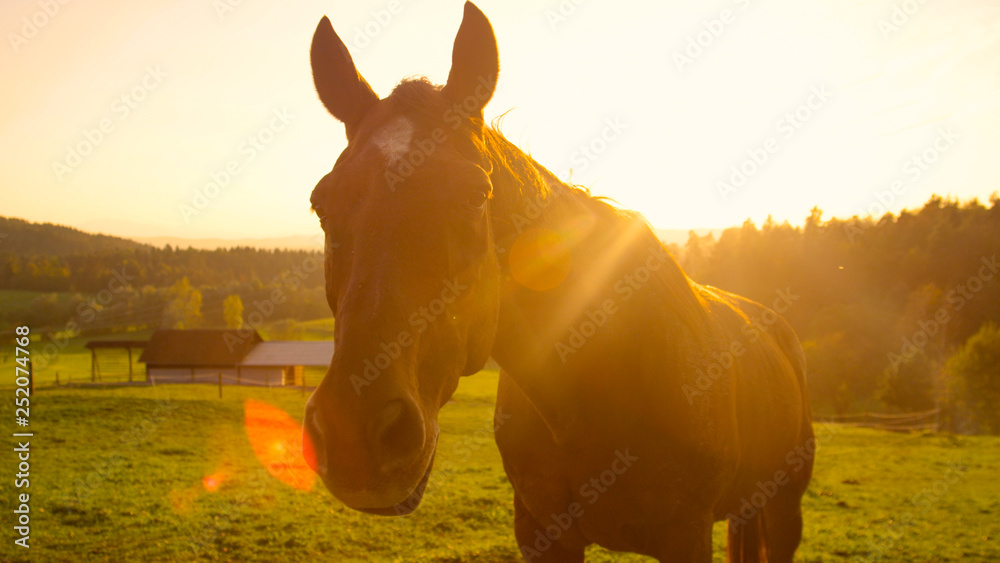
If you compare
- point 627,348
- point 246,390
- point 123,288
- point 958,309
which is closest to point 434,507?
point 627,348

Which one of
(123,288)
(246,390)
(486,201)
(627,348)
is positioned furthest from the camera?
(123,288)

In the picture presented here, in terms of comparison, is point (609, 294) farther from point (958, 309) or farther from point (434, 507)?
point (958, 309)

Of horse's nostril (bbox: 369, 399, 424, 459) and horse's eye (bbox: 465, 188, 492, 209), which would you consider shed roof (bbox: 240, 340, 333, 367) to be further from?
horse's nostril (bbox: 369, 399, 424, 459)

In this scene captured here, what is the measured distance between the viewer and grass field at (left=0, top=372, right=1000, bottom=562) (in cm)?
759

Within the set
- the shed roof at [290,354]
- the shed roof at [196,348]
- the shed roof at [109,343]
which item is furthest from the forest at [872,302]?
the shed roof at [109,343]

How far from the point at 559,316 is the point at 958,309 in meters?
46.3

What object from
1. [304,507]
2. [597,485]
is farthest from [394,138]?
[304,507]

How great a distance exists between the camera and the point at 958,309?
1451 inches

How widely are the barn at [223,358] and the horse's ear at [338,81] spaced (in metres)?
43.5

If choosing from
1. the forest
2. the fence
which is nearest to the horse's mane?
the forest

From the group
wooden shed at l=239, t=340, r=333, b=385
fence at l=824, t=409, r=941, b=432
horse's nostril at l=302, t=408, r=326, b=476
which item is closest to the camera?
horse's nostril at l=302, t=408, r=326, b=476

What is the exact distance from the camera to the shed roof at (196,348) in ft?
147

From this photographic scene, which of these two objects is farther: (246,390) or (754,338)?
(246,390)

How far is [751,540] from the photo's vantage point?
4457mm
